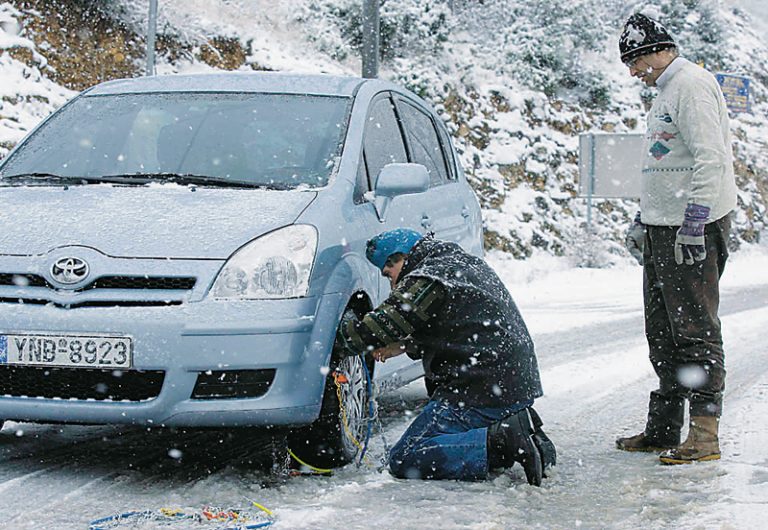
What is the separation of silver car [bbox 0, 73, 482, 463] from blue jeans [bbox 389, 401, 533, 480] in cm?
25

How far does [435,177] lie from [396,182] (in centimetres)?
139

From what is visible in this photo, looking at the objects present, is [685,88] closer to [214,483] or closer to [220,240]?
[220,240]

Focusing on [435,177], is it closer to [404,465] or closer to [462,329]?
[462,329]

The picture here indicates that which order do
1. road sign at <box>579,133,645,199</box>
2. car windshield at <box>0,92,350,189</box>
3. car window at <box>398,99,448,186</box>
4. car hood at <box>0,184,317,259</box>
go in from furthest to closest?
1. road sign at <box>579,133,645,199</box>
2. car window at <box>398,99,448,186</box>
3. car windshield at <box>0,92,350,189</box>
4. car hood at <box>0,184,317,259</box>

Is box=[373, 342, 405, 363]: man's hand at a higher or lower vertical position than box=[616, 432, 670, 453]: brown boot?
higher

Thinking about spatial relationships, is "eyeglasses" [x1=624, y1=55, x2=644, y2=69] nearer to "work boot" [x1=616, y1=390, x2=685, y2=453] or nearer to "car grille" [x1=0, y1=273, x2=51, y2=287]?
"work boot" [x1=616, y1=390, x2=685, y2=453]

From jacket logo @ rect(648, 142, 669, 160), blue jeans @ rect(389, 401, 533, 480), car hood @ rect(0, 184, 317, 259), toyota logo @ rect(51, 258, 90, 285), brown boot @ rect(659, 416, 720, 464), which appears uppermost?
→ jacket logo @ rect(648, 142, 669, 160)

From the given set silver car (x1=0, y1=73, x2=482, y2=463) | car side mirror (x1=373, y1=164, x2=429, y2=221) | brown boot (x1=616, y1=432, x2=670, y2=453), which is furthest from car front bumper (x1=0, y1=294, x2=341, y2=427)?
brown boot (x1=616, y1=432, x2=670, y2=453)

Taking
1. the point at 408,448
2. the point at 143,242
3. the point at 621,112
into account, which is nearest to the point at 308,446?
the point at 408,448

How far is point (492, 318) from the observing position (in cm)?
429

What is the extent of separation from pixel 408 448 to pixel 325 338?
603 mm

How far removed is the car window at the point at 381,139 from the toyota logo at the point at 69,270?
59.8 inches

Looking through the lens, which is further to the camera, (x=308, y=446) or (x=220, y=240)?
(x=308, y=446)

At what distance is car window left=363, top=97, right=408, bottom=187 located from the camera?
5047 mm
